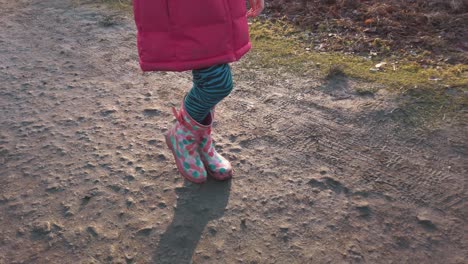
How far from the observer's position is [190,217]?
197cm

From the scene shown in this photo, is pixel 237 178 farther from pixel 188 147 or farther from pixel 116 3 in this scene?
pixel 116 3

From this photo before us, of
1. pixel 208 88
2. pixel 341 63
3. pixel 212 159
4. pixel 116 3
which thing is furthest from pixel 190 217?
pixel 116 3

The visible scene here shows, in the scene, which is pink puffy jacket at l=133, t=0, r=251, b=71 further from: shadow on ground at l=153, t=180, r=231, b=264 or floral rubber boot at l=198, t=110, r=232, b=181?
shadow on ground at l=153, t=180, r=231, b=264

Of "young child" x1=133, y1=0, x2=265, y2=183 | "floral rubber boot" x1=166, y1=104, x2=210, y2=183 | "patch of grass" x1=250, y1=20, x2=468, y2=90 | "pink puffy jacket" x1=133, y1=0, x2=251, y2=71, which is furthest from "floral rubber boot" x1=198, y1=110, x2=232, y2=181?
"patch of grass" x1=250, y1=20, x2=468, y2=90

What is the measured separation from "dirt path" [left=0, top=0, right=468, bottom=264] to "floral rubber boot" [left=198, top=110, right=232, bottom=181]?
0.05m

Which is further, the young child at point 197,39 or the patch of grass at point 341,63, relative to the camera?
the patch of grass at point 341,63

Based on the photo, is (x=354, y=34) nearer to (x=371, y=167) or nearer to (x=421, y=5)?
(x=421, y=5)

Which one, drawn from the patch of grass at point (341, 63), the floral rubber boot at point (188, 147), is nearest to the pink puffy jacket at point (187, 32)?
the floral rubber boot at point (188, 147)

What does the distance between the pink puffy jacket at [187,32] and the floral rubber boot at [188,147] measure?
33cm

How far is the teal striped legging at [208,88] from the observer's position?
6.36ft

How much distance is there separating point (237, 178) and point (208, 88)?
456 mm

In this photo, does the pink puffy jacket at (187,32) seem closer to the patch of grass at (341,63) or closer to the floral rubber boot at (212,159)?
the floral rubber boot at (212,159)

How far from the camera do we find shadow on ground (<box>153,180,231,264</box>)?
5.96 ft

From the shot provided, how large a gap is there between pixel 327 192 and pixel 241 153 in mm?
486
